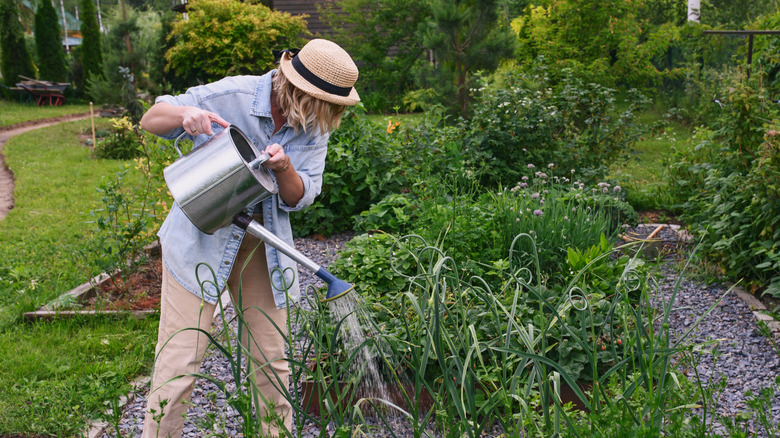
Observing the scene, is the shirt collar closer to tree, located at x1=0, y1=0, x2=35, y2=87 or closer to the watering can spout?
the watering can spout

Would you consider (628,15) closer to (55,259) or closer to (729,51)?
(729,51)

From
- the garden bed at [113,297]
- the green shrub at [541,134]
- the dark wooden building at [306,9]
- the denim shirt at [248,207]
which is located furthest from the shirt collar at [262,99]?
the dark wooden building at [306,9]

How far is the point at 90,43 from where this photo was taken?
1827 centimetres

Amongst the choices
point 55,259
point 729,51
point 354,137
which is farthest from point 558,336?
point 729,51

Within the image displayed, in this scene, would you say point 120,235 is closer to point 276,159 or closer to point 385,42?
point 276,159

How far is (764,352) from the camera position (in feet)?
9.82

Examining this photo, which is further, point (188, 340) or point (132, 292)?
point (132, 292)

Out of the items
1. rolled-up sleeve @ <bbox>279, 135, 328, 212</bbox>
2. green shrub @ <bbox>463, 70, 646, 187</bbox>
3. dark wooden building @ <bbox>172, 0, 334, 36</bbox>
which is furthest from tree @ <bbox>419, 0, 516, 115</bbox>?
dark wooden building @ <bbox>172, 0, 334, 36</bbox>

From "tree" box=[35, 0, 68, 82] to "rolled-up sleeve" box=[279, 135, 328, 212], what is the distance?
19.9m

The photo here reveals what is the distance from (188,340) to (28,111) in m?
16.5

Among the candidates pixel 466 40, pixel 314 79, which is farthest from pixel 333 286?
pixel 466 40

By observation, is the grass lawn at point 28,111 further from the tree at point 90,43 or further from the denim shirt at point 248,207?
the denim shirt at point 248,207

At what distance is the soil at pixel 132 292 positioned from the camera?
351 centimetres

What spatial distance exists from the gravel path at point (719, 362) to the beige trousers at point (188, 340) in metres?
0.18
